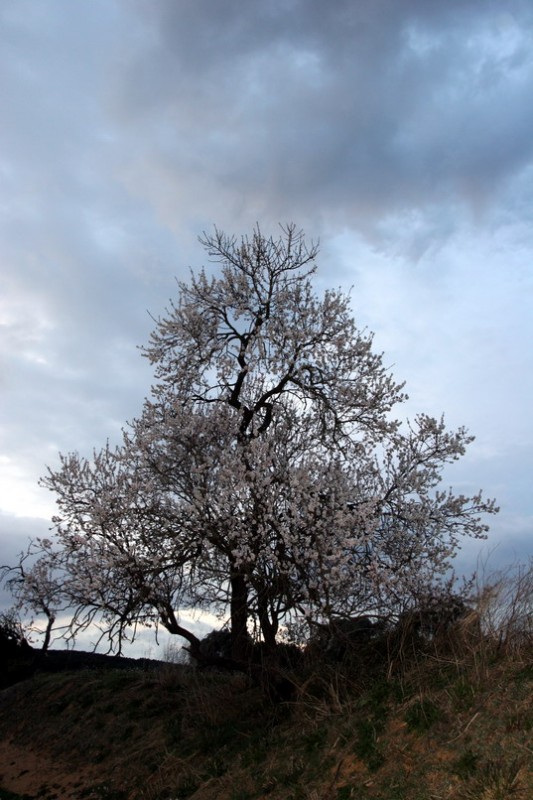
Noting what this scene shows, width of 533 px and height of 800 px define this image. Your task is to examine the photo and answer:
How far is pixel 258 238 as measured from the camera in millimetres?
19609

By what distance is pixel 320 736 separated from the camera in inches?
430

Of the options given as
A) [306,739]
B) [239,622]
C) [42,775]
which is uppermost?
[239,622]

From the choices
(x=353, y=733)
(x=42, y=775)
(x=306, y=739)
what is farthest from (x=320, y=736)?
(x=42, y=775)

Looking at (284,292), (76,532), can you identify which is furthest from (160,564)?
(284,292)

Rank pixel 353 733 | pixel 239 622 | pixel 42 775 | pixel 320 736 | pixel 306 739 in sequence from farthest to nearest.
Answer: pixel 42 775, pixel 239 622, pixel 306 739, pixel 320 736, pixel 353 733

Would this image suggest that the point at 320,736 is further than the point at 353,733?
Yes

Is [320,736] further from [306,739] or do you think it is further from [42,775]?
[42,775]

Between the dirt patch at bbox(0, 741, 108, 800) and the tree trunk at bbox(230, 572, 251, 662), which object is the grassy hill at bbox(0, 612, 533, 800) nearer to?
the dirt patch at bbox(0, 741, 108, 800)

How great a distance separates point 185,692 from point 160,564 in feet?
14.8

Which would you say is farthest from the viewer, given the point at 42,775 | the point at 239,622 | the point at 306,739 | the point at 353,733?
the point at 42,775

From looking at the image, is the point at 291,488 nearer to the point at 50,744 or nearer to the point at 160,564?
the point at 160,564

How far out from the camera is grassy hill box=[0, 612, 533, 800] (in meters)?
8.34

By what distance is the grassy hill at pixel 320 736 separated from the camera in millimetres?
8336

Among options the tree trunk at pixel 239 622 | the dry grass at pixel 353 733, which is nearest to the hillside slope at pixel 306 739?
the dry grass at pixel 353 733
